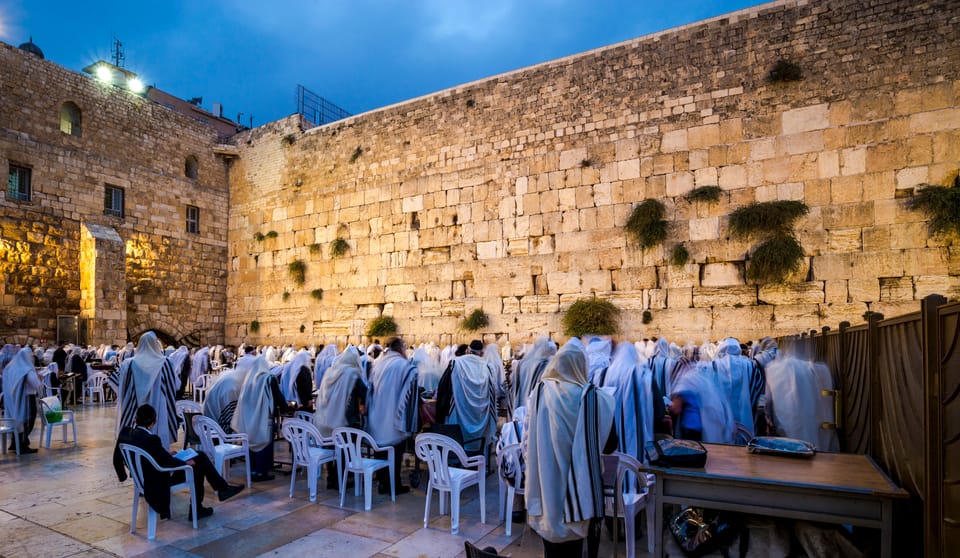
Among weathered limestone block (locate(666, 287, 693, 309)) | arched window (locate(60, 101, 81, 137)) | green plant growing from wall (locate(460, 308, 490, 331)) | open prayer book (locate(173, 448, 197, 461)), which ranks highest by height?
arched window (locate(60, 101, 81, 137))

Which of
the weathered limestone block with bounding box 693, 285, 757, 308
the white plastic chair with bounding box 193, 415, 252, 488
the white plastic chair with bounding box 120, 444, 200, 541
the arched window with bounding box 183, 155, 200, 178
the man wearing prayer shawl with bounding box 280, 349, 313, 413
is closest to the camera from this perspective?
the white plastic chair with bounding box 120, 444, 200, 541

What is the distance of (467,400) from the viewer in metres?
5.81

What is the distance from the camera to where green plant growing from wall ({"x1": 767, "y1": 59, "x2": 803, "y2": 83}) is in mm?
10680

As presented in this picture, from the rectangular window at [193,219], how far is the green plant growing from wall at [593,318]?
13164 mm

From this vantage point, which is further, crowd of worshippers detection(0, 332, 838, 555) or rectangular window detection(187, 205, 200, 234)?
rectangular window detection(187, 205, 200, 234)

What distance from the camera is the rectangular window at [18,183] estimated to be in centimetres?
1410

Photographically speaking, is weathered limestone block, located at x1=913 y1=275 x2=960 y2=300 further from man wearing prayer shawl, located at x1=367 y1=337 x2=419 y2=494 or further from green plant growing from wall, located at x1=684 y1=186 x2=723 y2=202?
man wearing prayer shawl, located at x1=367 y1=337 x2=419 y2=494

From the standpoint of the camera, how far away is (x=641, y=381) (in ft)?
14.5

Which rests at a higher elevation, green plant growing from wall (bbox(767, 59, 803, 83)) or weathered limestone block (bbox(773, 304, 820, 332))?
green plant growing from wall (bbox(767, 59, 803, 83))

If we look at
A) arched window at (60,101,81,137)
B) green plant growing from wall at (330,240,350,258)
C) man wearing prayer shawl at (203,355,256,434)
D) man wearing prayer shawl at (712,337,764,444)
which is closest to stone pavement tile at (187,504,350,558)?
man wearing prayer shawl at (203,355,256,434)

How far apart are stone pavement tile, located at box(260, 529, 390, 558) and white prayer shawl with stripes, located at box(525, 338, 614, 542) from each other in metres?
1.55

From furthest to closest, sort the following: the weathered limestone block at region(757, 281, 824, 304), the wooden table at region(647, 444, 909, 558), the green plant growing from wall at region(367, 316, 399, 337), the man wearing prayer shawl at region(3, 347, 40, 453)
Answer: the green plant growing from wall at region(367, 316, 399, 337), the weathered limestone block at region(757, 281, 824, 304), the man wearing prayer shawl at region(3, 347, 40, 453), the wooden table at region(647, 444, 909, 558)

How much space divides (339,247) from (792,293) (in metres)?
11.5

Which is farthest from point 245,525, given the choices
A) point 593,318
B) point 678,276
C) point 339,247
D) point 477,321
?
point 339,247
